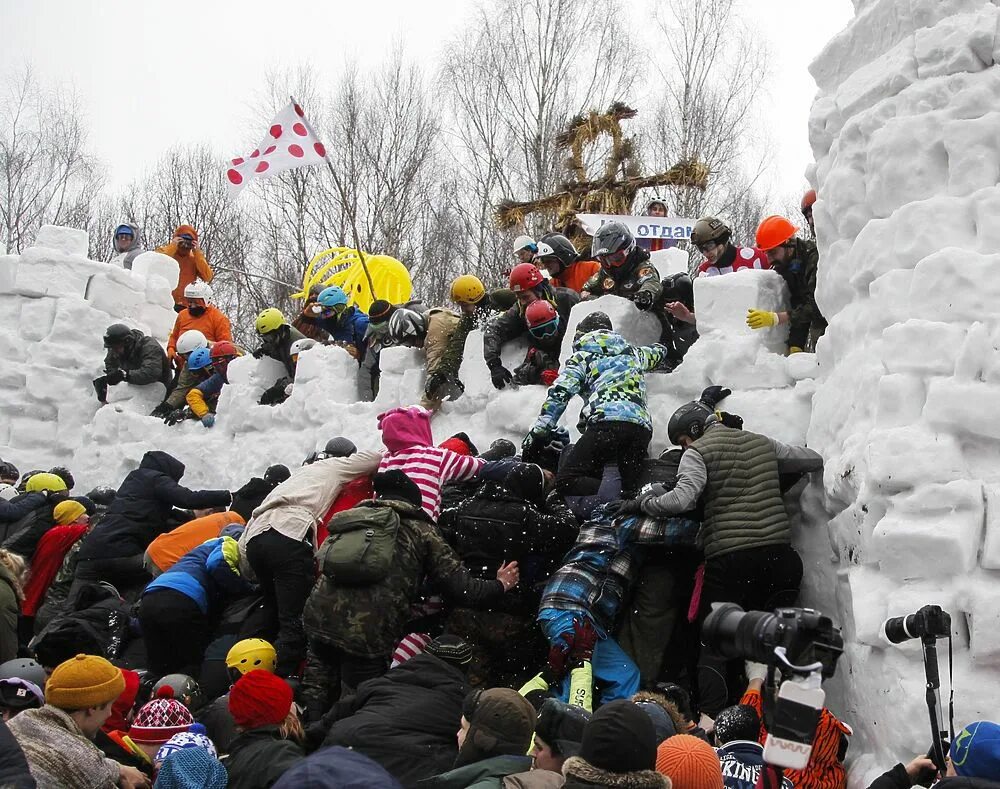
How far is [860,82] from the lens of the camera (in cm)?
538

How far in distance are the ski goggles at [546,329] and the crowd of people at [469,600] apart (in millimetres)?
16

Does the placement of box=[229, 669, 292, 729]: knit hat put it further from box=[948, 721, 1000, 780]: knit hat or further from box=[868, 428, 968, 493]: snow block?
box=[868, 428, 968, 493]: snow block

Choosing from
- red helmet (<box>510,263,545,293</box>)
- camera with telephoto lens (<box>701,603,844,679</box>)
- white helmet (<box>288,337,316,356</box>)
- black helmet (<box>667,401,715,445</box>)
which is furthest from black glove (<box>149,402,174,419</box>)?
camera with telephoto lens (<box>701,603,844,679</box>)

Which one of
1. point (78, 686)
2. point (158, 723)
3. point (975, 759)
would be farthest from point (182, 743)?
point (975, 759)

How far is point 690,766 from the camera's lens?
3.22 metres

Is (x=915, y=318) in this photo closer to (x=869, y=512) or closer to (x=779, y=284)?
(x=869, y=512)

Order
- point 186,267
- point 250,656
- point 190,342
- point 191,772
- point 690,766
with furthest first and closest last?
point 186,267, point 190,342, point 250,656, point 191,772, point 690,766

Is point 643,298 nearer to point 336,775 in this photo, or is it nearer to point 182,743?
point 182,743

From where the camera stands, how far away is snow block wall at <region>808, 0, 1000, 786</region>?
4094mm

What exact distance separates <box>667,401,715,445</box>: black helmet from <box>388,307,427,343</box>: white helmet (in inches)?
119

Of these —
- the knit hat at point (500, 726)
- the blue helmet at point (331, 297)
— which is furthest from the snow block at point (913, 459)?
the blue helmet at point (331, 297)

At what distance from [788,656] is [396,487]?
10.6ft

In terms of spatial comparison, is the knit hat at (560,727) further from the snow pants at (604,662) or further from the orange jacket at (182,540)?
the orange jacket at (182,540)

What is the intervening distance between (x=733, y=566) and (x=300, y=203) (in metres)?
18.2
